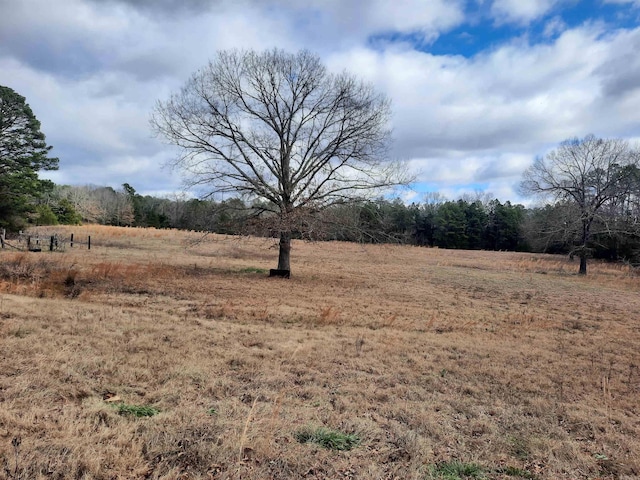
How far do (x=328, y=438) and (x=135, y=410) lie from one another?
2.07 m

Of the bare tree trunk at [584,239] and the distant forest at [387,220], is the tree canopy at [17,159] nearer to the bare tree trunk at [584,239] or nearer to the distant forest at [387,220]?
the distant forest at [387,220]

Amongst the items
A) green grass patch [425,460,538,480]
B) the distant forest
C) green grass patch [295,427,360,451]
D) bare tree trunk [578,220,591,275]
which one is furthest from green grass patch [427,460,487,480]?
bare tree trunk [578,220,591,275]

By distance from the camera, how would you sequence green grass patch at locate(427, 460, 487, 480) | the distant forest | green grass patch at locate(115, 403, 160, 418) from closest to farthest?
green grass patch at locate(427, 460, 487, 480) < green grass patch at locate(115, 403, 160, 418) < the distant forest

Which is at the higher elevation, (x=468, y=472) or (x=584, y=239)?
(x=584, y=239)

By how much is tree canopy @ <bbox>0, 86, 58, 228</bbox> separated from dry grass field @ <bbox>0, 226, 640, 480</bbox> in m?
17.1

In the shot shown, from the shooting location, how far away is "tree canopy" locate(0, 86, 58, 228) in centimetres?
2441

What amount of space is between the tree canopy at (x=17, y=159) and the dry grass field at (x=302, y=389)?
17093 millimetres

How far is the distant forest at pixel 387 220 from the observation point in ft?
54.3

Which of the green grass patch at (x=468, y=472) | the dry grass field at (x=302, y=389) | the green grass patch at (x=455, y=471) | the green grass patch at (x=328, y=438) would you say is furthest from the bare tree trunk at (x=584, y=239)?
the green grass patch at (x=328, y=438)

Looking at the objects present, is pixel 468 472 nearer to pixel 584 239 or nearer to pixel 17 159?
pixel 584 239

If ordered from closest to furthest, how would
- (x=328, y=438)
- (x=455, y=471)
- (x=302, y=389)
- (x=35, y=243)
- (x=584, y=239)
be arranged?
(x=455, y=471)
(x=328, y=438)
(x=302, y=389)
(x=584, y=239)
(x=35, y=243)

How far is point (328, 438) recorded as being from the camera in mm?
3844

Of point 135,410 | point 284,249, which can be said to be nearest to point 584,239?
point 284,249

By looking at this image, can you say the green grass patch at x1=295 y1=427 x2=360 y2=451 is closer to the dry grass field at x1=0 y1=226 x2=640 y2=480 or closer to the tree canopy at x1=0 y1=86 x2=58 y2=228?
the dry grass field at x1=0 y1=226 x2=640 y2=480
